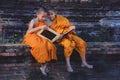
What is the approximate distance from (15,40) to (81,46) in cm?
222

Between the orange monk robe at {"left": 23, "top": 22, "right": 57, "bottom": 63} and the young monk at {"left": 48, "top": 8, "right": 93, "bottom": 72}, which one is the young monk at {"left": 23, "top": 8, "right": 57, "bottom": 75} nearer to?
the orange monk robe at {"left": 23, "top": 22, "right": 57, "bottom": 63}

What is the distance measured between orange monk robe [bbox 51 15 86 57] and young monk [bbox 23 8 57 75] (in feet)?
0.83

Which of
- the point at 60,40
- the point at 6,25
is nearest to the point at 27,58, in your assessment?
the point at 60,40

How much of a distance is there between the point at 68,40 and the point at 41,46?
0.56 meters

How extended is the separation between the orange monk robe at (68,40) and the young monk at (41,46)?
0.25m

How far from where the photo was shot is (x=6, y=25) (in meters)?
10.0

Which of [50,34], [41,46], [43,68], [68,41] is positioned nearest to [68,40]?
[68,41]

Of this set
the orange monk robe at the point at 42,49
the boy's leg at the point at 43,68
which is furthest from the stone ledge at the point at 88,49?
the boy's leg at the point at 43,68

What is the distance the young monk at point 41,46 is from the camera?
7.41 meters

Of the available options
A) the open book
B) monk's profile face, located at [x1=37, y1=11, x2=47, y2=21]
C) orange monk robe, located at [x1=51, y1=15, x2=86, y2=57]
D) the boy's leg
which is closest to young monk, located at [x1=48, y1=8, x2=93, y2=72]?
orange monk robe, located at [x1=51, y1=15, x2=86, y2=57]

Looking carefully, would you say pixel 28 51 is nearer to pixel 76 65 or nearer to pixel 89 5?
pixel 76 65

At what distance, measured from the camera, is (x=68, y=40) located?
7.73m

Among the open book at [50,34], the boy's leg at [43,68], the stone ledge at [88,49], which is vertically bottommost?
the boy's leg at [43,68]

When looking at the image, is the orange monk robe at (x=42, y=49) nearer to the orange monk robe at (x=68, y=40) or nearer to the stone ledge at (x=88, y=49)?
the stone ledge at (x=88, y=49)
